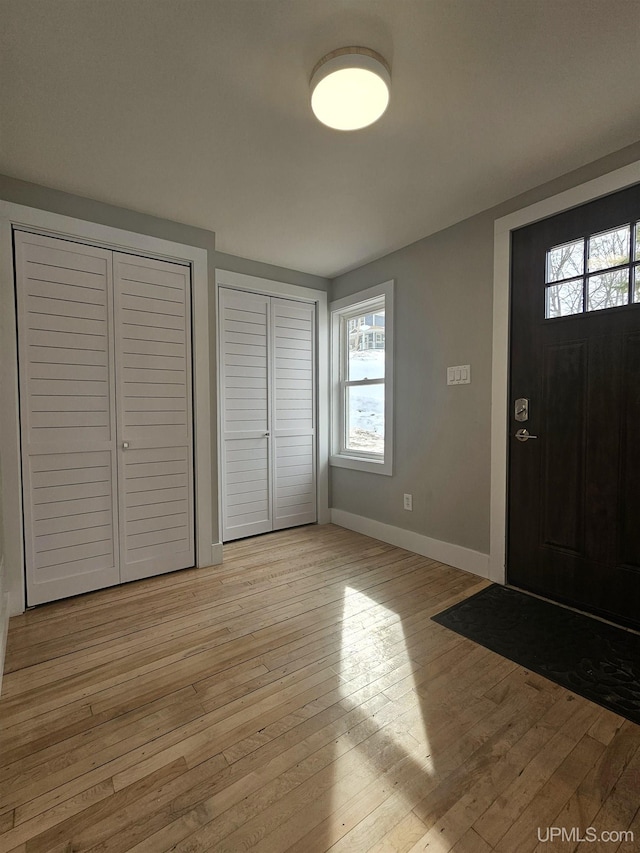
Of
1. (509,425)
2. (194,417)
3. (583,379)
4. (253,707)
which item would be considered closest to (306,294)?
(194,417)

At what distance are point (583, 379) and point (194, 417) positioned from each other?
2.53m

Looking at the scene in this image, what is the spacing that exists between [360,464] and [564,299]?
6.89 ft

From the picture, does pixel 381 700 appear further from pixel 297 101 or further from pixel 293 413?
pixel 293 413

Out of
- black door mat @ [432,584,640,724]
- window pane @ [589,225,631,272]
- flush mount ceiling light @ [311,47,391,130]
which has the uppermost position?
flush mount ceiling light @ [311,47,391,130]

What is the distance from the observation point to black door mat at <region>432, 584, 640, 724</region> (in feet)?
5.43

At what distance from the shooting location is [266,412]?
3.70 metres

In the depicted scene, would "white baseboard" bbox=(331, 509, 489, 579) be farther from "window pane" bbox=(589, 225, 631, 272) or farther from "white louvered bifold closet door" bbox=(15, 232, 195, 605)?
"window pane" bbox=(589, 225, 631, 272)

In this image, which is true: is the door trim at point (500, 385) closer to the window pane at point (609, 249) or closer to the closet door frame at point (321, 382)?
the window pane at point (609, 249)

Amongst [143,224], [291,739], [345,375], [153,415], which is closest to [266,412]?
[345,375]

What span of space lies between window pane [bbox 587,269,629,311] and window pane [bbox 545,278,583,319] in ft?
0.19

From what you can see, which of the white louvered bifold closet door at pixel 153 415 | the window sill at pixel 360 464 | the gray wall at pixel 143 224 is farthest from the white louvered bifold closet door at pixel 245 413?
the window sill at pixel 360 464

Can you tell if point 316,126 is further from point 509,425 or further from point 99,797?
point 99,797

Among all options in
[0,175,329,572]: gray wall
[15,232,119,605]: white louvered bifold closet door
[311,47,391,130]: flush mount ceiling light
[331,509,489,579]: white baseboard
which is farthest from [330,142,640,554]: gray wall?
[15,232,119,605]: white louvered bifold closet door

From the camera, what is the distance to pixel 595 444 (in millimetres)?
2189
